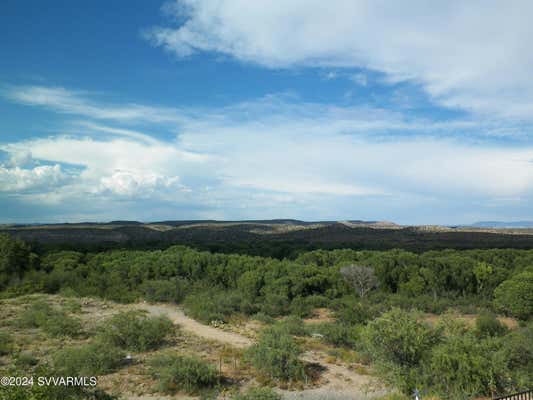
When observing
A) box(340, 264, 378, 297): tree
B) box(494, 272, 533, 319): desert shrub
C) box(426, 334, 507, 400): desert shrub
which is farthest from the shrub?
box(494, 272, 533, 319): desert shrub

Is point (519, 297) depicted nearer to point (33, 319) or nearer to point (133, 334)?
point (133, 334)

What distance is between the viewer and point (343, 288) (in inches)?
1405

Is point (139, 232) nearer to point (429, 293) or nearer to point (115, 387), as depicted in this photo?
point (429, 293)

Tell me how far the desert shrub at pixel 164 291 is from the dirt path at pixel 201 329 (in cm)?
166

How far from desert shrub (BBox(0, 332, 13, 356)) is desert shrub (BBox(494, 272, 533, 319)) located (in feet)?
106

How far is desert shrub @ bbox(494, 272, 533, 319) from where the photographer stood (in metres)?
26.2

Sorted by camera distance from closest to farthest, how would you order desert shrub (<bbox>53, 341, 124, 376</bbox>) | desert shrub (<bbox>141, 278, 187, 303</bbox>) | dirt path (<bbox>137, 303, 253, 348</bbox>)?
1. desert shrub (<bbox>53, 341, 124, 376</bbox>)
2. dirt path (<bbox>137, 303, 253, 348</bbox>)
3. desert shrub (<bbox>141, 278, 187, 303</bbox>)

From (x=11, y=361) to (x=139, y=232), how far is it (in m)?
101


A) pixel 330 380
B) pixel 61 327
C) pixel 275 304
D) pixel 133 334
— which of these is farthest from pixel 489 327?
pixel 61 327

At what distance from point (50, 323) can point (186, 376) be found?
42.0ft

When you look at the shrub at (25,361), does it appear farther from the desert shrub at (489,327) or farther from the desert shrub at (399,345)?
the desert shrub at (489,327)

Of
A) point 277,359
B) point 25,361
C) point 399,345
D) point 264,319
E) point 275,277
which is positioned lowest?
point 264,319

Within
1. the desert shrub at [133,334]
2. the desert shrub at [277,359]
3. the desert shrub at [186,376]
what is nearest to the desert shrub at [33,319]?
the desert shrub at [133,334]

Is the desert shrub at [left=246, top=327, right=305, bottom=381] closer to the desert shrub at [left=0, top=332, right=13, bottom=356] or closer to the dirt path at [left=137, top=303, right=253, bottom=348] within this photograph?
the dirt path at [left=137, top=303, right=253, bottom=348]
